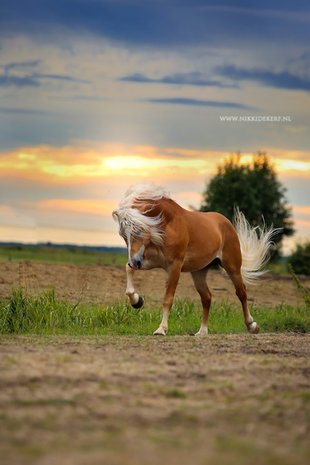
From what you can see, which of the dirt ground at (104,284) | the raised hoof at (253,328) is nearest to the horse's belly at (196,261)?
the raised hoof at (253,328)

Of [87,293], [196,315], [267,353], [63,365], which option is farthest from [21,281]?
[63,365]

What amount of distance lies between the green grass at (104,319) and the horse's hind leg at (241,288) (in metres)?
0.43

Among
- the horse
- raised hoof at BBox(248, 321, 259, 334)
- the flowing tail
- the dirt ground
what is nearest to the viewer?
the horse

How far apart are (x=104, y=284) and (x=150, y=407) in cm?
1410

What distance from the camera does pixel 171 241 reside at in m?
13.7

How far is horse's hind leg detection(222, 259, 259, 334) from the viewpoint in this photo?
15180 millimetres

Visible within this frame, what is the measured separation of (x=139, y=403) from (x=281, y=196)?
2977cm

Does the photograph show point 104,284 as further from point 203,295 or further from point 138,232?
point 138,232

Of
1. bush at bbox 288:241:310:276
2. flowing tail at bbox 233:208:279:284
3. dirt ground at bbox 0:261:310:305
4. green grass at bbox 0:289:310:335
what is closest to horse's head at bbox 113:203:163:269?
green grass at bbox 0:289:310:335

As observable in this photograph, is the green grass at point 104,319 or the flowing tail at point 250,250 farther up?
the flowing tail at point 250,250

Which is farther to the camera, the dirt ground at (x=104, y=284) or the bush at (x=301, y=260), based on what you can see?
the bush at (x=301, y=260)

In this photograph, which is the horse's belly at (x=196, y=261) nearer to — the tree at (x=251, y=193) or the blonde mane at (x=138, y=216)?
the blonde mane at (x=138, y=216)

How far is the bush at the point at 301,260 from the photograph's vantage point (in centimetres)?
3258

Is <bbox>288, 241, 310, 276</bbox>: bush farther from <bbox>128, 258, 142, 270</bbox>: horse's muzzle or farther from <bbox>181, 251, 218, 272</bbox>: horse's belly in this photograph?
<bbox>128, 258, 142, 270</bbox>: horse's muzzle
